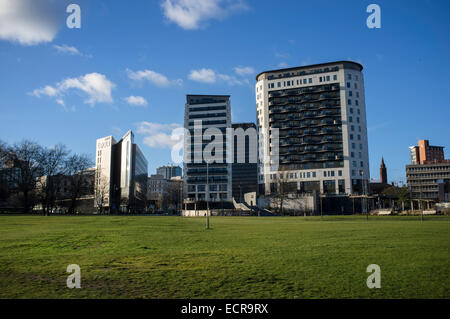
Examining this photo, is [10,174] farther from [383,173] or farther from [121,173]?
[383,173]

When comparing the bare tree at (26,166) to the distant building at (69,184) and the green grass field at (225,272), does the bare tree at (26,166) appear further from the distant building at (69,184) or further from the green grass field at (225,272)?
the green grass field at (225,272)

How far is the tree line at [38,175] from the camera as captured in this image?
68250 millimetres

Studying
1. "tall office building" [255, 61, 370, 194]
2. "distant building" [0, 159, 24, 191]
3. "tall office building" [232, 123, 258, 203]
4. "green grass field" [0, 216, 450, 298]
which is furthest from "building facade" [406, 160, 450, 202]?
"green grass field" [0, 216, 450, 298]

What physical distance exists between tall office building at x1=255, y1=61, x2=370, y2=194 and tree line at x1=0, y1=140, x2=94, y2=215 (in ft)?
194

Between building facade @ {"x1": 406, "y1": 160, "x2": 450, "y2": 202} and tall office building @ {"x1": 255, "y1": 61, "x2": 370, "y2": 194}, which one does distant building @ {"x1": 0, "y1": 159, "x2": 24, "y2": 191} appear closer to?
tall office building @ {"x1": 255, "y1": 61, "x2": 370, "y2": 194}

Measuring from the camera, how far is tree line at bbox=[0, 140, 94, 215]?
6825 centimetres

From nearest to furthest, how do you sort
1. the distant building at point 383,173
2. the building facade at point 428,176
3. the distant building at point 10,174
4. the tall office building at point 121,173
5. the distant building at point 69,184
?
1. the distant building at point 10,174
2. the distant building at point 69,184
3. the tall office building at point 121,173
4. the building facade at point 428,176
5. the distant building at point 383,173

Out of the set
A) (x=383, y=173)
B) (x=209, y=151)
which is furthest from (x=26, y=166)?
(x=383, y=173)

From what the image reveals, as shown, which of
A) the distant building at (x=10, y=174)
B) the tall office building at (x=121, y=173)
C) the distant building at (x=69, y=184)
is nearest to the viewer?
the distant building at (x=10, y=174)

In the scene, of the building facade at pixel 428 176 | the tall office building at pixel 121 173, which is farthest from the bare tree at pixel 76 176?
the building facade at pixel 428 176

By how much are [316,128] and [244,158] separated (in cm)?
5551

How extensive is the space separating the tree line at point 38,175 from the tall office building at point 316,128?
194ft

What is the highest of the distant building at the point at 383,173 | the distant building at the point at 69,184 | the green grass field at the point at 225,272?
the distant building at the point at 383,173

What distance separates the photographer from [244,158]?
547 feet
